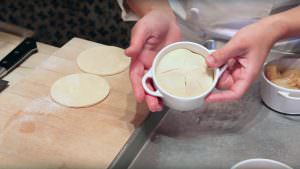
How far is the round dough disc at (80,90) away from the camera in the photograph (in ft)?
3.10

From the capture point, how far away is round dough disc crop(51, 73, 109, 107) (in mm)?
944

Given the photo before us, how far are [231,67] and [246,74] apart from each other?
0.04 meters

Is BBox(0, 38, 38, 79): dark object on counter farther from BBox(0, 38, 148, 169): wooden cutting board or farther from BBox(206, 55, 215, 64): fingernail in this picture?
BBox(206, 55, 215, 64): fingernail

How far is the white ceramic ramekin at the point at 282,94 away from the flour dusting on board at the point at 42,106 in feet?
1.55

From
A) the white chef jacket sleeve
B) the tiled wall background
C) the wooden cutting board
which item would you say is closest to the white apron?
the white chef jacket sleeve

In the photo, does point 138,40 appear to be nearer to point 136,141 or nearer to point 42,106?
point 136,141

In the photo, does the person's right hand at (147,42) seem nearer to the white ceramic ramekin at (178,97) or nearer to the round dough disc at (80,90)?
the white ceramic ramekin at (178,97)

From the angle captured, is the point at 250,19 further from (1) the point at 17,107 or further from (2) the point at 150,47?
(1) the point at 17,107

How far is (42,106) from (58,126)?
3.5 inches

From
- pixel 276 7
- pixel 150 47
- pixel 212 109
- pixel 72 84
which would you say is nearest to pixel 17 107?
pixel 72 84

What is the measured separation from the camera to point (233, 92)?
0.74 m

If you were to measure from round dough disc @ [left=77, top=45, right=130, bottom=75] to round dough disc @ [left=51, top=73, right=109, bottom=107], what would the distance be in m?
0.03

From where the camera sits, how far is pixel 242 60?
0.77m

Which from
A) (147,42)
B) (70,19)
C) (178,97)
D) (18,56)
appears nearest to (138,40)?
(147,42)
